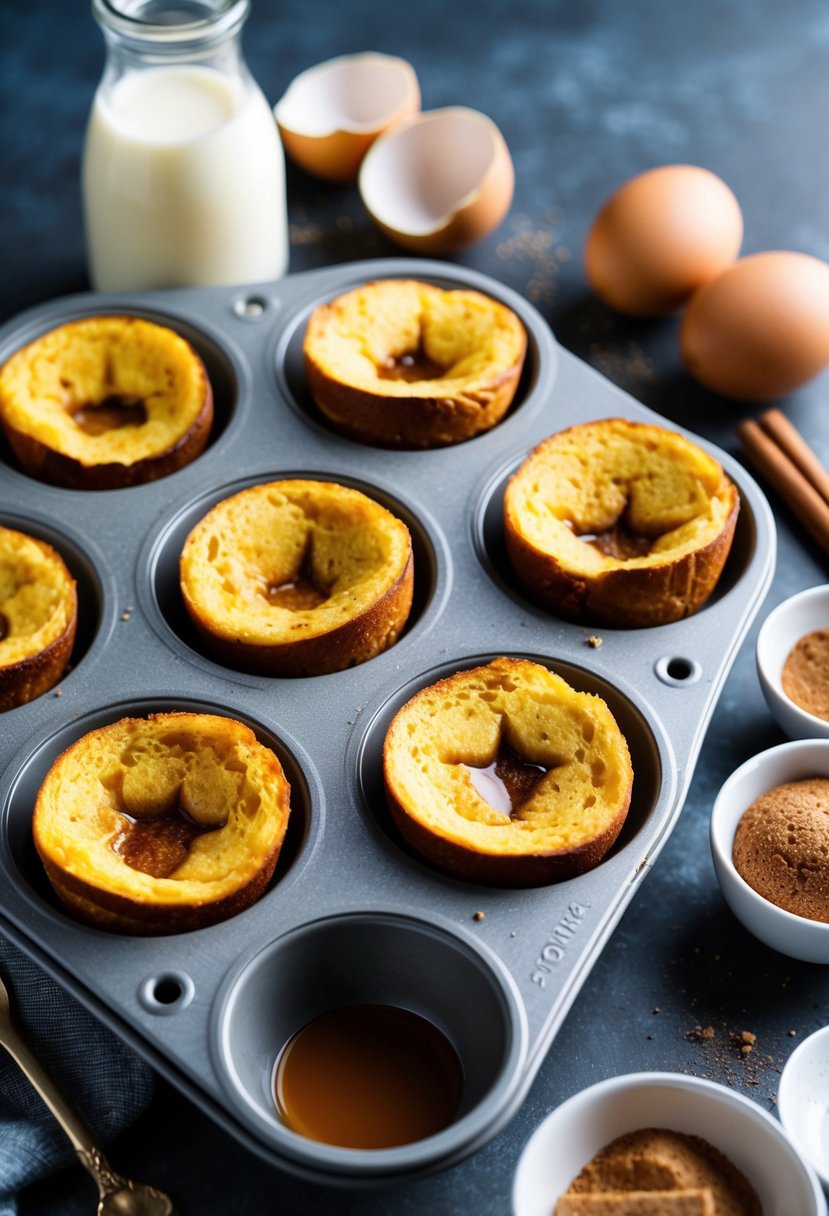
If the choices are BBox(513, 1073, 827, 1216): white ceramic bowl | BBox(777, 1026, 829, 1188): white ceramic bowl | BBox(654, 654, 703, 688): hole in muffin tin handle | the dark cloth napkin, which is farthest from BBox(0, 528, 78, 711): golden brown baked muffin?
BBox(777, 1026, 829, 1188): white ceramic bowl

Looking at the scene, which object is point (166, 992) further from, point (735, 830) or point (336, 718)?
point (735, 830)

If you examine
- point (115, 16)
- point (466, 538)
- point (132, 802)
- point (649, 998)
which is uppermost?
point (115, 16)

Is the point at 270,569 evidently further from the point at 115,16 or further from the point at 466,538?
the point at 115,16

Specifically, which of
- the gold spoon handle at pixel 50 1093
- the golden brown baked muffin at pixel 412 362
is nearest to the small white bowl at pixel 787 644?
the golden brown baked muffin at pixel 412 362

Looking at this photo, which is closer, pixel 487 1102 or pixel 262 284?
pixel 487 1102

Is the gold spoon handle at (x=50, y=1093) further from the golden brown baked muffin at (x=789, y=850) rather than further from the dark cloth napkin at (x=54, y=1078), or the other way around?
the golden brown baked muffin at (x=789, y=850)

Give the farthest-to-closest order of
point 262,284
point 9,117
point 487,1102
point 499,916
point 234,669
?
point 9,117
point 262,284
point 234,669
point 499,916
point 487,1102

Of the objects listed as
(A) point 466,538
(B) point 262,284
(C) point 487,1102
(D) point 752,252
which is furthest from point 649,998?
(D) point 752,252
